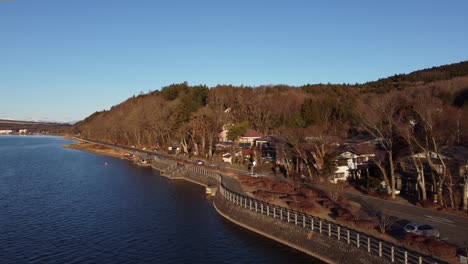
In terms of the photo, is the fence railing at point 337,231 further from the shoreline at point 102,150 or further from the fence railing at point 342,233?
the shoreline at point 102,150

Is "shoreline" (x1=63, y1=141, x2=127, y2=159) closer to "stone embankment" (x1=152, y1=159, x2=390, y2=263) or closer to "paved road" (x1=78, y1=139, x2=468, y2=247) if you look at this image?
"stone embankment" (x1=152, y1=159, x2=390, y2=263)

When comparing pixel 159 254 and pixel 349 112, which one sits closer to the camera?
pixel 159 254

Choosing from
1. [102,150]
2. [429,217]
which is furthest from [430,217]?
[102,150]

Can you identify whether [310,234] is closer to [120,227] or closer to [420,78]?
[120,227]

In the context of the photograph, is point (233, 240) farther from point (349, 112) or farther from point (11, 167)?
point (11, 167)

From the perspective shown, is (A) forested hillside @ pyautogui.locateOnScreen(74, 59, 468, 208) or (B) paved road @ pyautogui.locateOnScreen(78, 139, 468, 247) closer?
(B) paved road @ pyautogui.locateOnScreen(78, 139, 468, 247)

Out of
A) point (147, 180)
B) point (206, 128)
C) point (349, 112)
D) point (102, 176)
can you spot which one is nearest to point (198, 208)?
point (147, 180)

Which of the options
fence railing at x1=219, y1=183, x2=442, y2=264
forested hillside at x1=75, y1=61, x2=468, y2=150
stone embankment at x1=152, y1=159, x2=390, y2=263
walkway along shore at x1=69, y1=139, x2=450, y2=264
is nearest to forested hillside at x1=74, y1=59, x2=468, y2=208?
forested hillside at x1=75, y1=61, x2=468, y2=150
